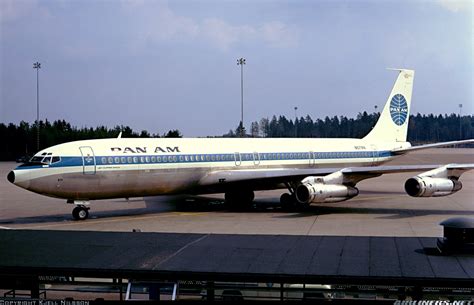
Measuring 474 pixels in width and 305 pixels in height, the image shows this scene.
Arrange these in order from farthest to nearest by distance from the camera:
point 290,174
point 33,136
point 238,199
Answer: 1. point 33,136
2. point 238,199
3. point 290,174

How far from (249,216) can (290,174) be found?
308 centimetres

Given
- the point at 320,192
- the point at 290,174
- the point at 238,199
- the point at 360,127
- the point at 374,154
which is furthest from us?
the point at 360,127

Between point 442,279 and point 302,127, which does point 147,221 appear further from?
point 302,127

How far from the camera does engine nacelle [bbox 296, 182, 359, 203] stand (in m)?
28.8

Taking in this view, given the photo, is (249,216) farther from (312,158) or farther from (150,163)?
(312,158)

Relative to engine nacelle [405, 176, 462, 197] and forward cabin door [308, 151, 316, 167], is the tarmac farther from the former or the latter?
forward cabin door [308, 151, 316, 167]

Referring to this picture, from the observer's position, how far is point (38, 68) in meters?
78.2

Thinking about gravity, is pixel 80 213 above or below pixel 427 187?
below

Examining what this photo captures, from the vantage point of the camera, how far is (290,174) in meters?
31.3

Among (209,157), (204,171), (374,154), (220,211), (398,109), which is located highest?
(398,109)

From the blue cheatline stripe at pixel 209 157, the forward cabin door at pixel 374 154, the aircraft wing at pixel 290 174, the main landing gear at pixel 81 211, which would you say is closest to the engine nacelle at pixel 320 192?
the aircraft wing at pixel 290 174

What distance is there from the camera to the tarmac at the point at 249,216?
25.6 metres

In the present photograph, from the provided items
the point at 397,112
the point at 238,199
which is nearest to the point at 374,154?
the point at 397,112

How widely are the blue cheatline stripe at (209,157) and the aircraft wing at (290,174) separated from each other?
37.1 inches
